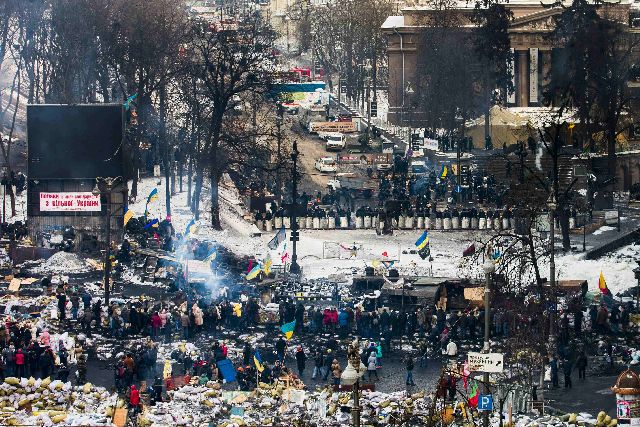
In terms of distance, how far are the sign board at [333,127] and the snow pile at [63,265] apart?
4509cm

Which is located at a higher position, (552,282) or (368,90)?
(368,90)

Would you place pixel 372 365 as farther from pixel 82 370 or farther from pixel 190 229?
pixel 190 229

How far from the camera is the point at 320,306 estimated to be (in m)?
73.9

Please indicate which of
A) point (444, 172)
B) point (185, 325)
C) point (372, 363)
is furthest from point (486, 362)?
point (444, 172)

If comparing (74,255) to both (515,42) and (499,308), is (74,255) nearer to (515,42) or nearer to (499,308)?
(499,308)

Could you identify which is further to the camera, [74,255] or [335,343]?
[74,255]

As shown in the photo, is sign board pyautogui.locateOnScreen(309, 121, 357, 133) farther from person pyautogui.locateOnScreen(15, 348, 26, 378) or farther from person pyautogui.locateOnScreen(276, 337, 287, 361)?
person pyautogui.locateOnScreen(15, 348, 26, 378)

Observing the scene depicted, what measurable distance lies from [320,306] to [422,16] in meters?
60.9

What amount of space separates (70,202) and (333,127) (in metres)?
45.3

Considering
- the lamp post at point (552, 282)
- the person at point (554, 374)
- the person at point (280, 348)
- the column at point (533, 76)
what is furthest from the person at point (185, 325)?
the column at point (533, 76)

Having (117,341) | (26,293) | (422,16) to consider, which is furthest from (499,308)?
(422,16)

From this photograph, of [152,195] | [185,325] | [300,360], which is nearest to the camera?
[300,360]

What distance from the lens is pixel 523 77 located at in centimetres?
Answer: 13325

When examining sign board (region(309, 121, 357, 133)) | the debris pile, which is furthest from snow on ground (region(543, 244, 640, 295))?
sign board (region(309, 121, 357, 133))
